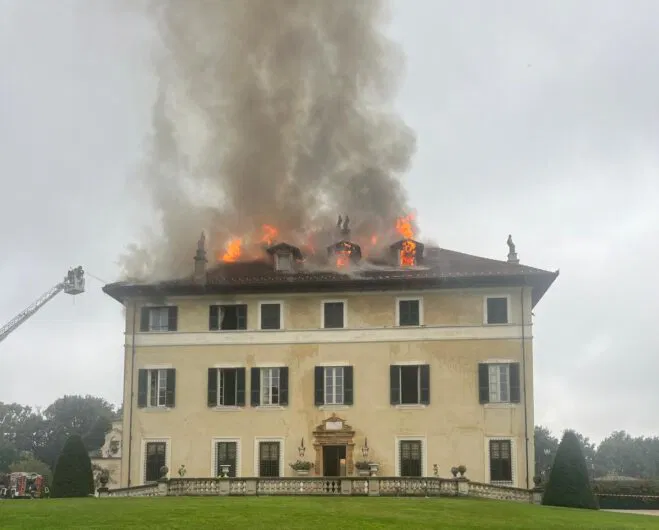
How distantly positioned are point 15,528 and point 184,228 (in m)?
27.8

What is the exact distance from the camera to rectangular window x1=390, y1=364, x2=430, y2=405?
4231 centimetres

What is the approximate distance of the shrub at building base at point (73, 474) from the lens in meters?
38.5

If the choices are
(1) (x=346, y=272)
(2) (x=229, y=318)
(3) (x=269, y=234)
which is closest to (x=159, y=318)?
(2) (x=229, y=318)

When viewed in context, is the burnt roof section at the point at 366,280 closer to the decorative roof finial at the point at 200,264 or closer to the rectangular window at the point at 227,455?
the decorative roof finial at the point at 200,264

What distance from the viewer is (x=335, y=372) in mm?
43062

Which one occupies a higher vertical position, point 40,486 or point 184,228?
point 184,228

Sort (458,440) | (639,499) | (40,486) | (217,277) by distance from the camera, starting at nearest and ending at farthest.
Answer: (458,440)
(217,277)
(639,499)
(40,486)

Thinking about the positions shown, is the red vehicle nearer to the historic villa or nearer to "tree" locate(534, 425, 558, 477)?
the historic villa

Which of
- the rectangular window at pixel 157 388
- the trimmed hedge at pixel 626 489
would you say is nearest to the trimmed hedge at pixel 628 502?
the trimmed hedge at pixel 626 489

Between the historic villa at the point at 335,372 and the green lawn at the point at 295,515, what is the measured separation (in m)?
8.26

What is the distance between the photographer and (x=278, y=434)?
4275 centimetres

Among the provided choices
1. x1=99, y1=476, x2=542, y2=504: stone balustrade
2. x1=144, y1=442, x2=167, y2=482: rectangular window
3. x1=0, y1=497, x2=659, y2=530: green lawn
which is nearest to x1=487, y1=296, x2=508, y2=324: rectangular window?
x1=99, y1=476, x2=542, y2=504: stone balustrade

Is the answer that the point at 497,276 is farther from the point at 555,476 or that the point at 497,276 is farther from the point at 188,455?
the point at 188,455

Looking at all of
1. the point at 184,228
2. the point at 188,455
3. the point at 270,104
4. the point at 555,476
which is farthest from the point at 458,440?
the point at 270,104
